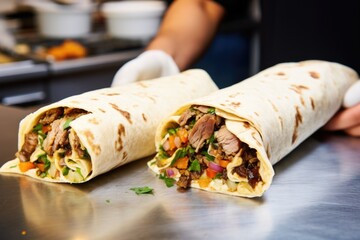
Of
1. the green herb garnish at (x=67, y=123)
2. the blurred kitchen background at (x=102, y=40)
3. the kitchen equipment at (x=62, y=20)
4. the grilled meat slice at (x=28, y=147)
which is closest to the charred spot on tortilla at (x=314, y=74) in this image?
the blurred kitchen background at (x=102, y=40)

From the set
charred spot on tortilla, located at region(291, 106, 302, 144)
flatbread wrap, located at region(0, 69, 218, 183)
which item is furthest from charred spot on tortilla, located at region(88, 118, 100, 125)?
charred spot on tortilla, located at region(291, 106, 302, 144)

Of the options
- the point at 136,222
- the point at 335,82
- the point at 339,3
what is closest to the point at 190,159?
the point at 136,222

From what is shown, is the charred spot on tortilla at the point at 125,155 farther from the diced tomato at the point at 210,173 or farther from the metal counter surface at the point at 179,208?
the diced tomato at the point at 210,173

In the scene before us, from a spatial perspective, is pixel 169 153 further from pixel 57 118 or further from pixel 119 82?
pixel 119 82

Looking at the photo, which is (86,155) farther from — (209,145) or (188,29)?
(188,29)

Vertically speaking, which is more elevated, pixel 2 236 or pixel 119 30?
pixel 2 236

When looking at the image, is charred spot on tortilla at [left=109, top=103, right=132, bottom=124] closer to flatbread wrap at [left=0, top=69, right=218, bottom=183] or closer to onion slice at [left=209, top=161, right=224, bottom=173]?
flatbread wrap at [left=0, top=69, right=218, bottom=183]

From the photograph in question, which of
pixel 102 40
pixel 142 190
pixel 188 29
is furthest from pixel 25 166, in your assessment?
pixel 102 40

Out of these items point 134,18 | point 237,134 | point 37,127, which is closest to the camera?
point 237,134
